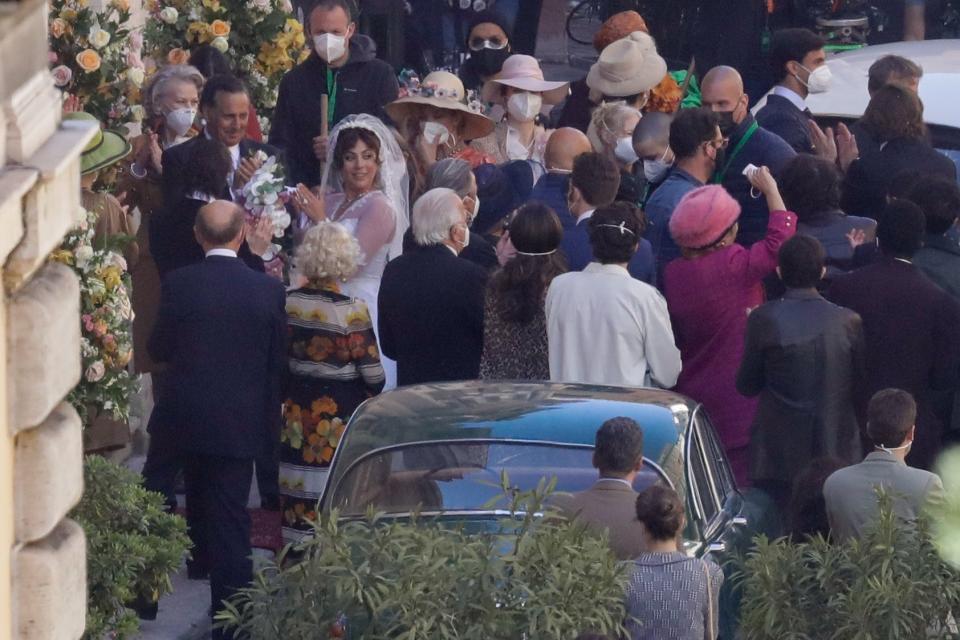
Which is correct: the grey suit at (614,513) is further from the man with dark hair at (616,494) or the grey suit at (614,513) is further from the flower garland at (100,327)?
the flower garland at (100,327)

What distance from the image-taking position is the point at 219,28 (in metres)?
11.0

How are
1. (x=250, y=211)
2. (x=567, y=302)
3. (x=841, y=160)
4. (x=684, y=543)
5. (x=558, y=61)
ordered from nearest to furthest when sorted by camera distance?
1. (x=684, y=543)
2. (x=567, y=302)
3. (x=250, y=211)
4. (x=841, y=160)
5. (x=558, y=61)

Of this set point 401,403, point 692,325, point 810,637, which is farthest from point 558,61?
point 810,637

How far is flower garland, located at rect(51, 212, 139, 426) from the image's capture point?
7.59 m

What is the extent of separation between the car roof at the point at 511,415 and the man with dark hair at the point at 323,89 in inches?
156

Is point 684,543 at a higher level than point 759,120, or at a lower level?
lower

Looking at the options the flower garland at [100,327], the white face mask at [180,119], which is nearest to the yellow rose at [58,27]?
the flower garland at [100,327]

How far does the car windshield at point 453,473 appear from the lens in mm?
6332

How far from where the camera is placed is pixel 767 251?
7734mm

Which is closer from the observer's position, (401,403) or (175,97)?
(401,403)

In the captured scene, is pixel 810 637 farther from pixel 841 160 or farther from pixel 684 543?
pixel 841 160

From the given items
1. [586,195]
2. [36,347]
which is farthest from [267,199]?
[36,347]

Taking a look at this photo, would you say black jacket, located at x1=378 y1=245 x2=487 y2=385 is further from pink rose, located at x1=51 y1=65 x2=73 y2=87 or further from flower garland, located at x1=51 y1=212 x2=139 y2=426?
pink rose, located at x1=51 y1=65 x2=73 y2=87

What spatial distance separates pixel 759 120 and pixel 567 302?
302 cm
